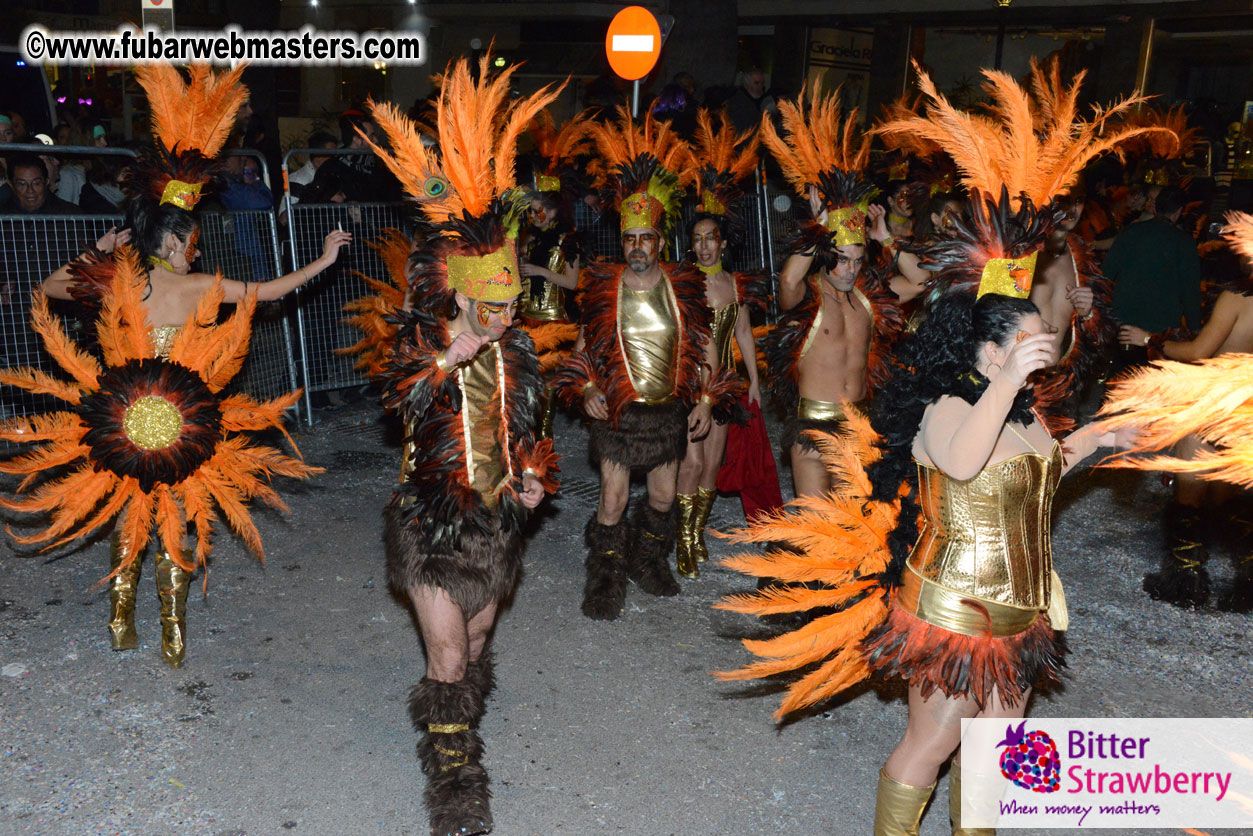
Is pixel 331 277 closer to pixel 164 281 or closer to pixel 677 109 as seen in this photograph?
pixel 677 109

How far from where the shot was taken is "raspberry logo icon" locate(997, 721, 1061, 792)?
2.90 metres

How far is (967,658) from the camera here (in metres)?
2.76

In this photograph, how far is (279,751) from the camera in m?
3.72

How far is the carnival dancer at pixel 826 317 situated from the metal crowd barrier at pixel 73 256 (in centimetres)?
387

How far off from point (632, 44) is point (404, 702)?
733cm

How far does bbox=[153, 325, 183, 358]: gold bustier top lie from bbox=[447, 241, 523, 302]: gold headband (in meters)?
1.67

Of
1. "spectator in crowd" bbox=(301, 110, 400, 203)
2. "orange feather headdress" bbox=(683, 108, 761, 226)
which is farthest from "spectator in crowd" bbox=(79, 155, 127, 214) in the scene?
"orange feather headdress" bbox=(683, 108, 761, 226)

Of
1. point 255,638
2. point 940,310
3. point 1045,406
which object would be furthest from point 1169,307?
point 255,638

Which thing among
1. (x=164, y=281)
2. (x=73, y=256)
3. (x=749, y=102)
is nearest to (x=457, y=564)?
(x=164, y=281)

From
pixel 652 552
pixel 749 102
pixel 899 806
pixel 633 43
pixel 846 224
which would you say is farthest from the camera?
pixel 749 102

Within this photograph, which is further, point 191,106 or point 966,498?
point 191,106

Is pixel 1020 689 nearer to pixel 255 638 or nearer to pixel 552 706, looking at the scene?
pixel 552 706

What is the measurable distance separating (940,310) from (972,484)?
50 centimetres

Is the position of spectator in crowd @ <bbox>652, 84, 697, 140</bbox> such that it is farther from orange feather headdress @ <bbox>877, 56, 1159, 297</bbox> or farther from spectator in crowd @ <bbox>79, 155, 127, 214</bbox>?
orange feather headdress @ <bbox>877, 56, 1159, 297</bbox>
